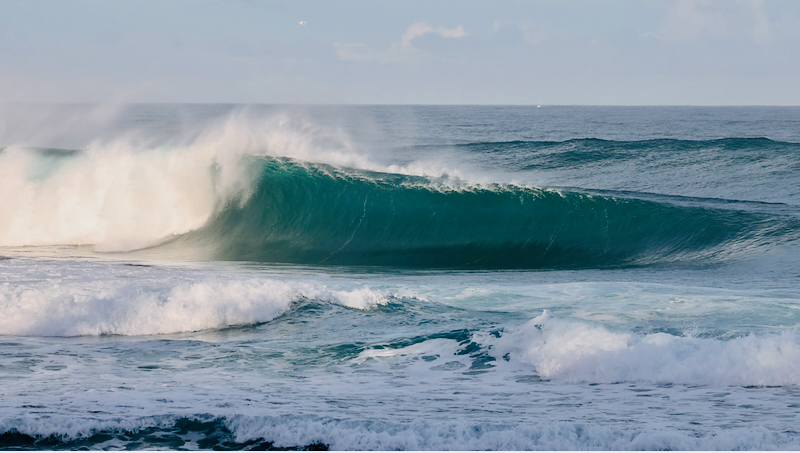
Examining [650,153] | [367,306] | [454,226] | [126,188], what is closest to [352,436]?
[367,306]

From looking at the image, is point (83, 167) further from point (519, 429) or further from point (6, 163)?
point (519, 429)

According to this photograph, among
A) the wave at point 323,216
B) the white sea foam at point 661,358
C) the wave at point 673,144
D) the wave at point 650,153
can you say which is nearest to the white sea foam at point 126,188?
the wave at point 323,216

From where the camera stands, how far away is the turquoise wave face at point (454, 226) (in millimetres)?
14414

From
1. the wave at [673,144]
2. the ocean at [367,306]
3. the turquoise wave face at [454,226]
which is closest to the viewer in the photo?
the ocean at [367,306]

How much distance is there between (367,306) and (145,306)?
2.58 metres

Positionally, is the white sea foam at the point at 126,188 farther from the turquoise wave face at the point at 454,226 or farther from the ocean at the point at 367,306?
the turquoise wave face at the point at 454,226

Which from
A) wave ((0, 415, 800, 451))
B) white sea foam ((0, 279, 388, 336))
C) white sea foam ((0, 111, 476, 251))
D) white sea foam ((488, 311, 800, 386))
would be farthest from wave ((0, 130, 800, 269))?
wave ((0, 415, 800, 451))

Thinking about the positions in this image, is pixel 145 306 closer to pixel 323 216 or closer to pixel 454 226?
pixel 323 216

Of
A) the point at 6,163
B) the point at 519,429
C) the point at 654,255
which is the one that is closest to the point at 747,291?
the point at 654,255

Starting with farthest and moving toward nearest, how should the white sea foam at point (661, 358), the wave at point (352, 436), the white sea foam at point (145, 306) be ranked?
the white sea foam at point (145, 306) < the white sea foam at point (661, 358) < the wave at point (352, 436)

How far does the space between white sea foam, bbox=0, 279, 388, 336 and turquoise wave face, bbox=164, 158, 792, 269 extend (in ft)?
16.0

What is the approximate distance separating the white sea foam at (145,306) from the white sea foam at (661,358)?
3.01 metres

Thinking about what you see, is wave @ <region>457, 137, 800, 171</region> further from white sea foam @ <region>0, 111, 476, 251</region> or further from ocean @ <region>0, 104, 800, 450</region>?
white sea foam @ <region>0, 111, 476, 251</region>

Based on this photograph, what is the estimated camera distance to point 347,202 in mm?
17000
